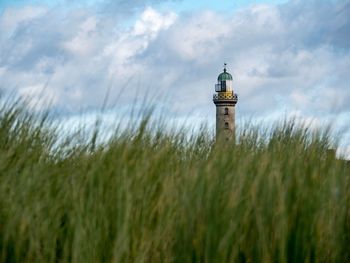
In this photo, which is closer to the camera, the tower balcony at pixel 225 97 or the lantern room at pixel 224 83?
the tower balcony at pixel 225 97

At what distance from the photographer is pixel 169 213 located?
3.65 m

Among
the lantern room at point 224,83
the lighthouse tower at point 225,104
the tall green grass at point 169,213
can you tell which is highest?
the lantern room at point 224,83

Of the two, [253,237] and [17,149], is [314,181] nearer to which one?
[253,237]

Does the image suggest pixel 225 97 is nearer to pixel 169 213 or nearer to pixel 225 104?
pixel 225 104

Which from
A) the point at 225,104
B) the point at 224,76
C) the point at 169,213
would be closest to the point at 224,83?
the point at 224,76

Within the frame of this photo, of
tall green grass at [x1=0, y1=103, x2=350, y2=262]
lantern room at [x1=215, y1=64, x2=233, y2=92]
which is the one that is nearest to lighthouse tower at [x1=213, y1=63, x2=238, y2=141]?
lantern room at [x1=215, y1=64, x2=233, y2=92]

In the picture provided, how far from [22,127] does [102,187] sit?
1.99 m

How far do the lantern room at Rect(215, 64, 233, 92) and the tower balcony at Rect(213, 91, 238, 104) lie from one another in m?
0.37

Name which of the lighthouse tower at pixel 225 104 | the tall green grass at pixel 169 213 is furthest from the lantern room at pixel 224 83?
the tall green grass at pixel 169 213

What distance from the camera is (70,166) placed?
491 cm

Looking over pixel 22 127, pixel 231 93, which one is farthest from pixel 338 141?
pixel 231 93

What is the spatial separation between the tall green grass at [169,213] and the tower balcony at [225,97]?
138 feet

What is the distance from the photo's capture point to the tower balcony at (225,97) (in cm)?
4638

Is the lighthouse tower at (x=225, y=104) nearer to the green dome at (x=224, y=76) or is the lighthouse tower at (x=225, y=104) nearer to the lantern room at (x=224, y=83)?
the lantern room at (x=224, y=83)
